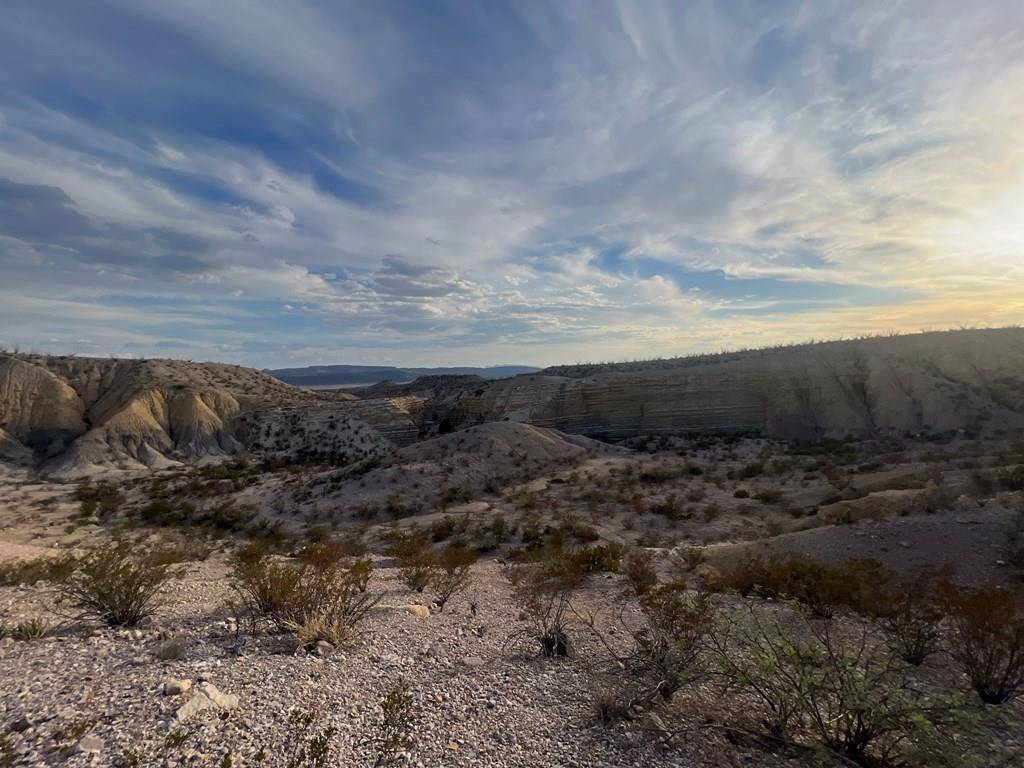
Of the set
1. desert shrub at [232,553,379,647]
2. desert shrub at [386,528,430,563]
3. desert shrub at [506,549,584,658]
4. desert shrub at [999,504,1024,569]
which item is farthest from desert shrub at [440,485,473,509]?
desert shrub at [232,553,379,647]

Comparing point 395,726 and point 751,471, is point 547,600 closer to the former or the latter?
point 395,726

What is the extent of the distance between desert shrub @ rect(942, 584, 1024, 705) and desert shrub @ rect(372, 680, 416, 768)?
522 centimetres

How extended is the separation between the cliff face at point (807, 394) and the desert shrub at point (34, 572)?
32630 mm

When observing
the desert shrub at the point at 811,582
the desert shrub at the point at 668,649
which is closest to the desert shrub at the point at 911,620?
the desert shrub at the point at 811,582

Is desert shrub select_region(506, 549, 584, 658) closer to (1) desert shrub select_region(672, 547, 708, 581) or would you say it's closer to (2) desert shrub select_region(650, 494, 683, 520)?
(1) desert shrub select_region(672, 547, 708, 581)

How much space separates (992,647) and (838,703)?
194cm

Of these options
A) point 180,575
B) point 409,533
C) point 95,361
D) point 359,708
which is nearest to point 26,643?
point 180,575

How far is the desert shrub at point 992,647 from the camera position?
16.0ft

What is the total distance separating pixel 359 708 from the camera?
469 centimetres

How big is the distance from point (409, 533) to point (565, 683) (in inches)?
490

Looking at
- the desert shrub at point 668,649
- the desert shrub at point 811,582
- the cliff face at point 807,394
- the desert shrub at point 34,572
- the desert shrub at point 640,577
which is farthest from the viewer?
the cliff face at point 807,394

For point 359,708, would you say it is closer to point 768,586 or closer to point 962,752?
point 962,752

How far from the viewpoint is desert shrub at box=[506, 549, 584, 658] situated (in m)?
6.35

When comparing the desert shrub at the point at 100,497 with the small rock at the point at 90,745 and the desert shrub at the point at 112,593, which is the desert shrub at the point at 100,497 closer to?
the desert shrub at the point at 112,593
